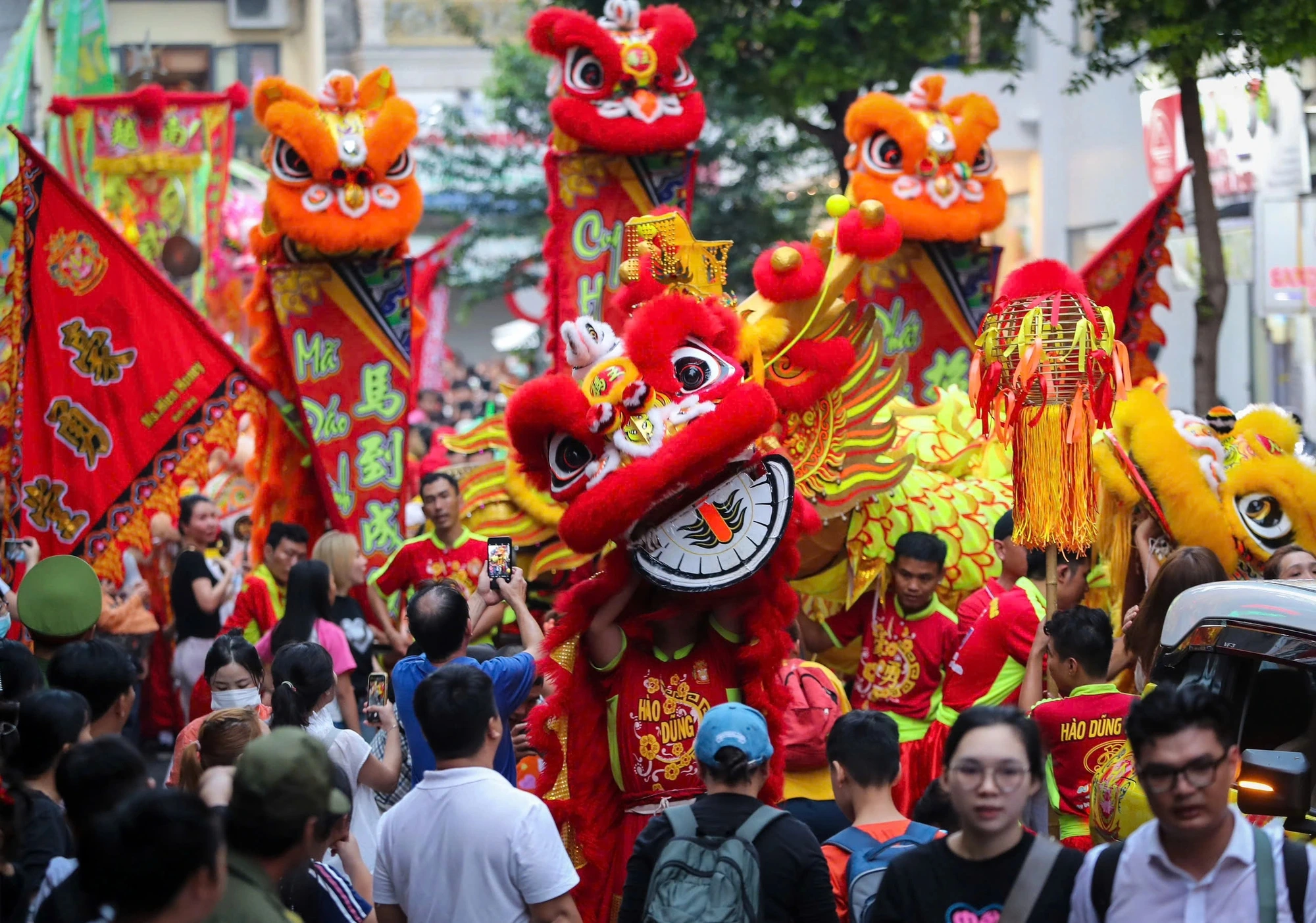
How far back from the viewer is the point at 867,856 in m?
4.02

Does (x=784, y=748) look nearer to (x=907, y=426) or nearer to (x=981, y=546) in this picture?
(x=981, y=546)

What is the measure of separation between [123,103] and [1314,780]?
1249 centimetres

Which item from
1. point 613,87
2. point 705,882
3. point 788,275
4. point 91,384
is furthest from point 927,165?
point 705,882

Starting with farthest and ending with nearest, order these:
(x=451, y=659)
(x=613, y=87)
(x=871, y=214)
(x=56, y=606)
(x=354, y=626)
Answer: (x=613, y=87), (x=354, y=626), (x=871, y=214), (x=56, y=606), (x=451, y=659)

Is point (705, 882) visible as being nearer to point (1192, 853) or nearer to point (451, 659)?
point (1192, 853)

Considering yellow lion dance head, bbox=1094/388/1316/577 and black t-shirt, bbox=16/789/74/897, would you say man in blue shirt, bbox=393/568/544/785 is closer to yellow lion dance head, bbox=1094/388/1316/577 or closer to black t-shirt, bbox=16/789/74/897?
black t-shirt, bbox=16/789/74/897

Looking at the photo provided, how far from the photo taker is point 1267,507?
23.0ft

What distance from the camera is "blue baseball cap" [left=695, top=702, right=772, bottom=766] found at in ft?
12.6

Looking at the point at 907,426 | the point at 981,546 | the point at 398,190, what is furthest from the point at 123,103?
the point at 981,546

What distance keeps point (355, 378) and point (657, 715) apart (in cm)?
504

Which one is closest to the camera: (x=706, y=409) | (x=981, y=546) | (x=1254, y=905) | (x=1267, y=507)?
(x=1254, y=905)

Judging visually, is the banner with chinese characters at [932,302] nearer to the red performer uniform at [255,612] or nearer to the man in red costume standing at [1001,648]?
the man in red costume standing at [1001,648]

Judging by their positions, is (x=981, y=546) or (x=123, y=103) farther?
(x=123, y=103)

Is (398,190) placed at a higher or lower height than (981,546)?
higher
